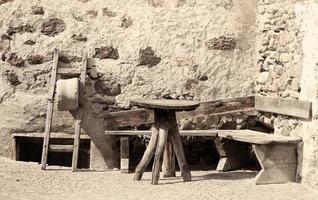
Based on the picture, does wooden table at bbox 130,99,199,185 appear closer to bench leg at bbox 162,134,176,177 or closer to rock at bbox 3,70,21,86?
bench leg at bbox 162,134,176,177

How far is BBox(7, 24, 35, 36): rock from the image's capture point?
6523mm

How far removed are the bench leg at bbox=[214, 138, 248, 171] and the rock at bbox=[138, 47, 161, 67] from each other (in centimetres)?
112

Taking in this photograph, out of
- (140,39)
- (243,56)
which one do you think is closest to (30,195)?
(140,39)

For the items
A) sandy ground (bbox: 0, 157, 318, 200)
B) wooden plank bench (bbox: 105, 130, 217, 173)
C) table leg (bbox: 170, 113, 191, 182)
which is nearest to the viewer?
sandy ground (bbox: 0, 157, 318, 200)

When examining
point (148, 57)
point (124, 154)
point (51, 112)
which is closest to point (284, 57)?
point (148, 57)

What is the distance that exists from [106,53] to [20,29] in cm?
99

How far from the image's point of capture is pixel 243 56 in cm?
682

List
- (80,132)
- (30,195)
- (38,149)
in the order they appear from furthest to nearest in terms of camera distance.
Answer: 1. (38,149)
2. (80,132)
3. (30,195)

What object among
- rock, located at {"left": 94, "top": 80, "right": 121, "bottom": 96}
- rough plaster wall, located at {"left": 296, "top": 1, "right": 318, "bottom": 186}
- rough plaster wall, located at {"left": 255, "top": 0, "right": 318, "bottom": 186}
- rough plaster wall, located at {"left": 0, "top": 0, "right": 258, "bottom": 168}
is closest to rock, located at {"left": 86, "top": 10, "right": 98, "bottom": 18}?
rough plaster wall, located at {"left": 0, "top": 0, "right": 258, "bottom": 168}

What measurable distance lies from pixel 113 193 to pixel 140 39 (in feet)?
6.72

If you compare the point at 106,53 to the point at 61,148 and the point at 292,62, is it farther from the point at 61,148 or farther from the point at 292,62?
the point at 292,62

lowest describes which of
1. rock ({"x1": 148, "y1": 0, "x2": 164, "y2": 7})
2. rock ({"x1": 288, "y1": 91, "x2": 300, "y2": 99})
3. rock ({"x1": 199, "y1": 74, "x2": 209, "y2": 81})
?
rock ({"x1": 288, "y1": 91, "x2": 300, "y2": 99})

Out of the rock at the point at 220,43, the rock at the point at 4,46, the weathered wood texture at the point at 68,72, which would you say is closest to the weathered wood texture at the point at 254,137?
the rock at the point at 220,43

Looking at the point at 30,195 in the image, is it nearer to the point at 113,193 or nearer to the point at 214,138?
the point at 113,193
